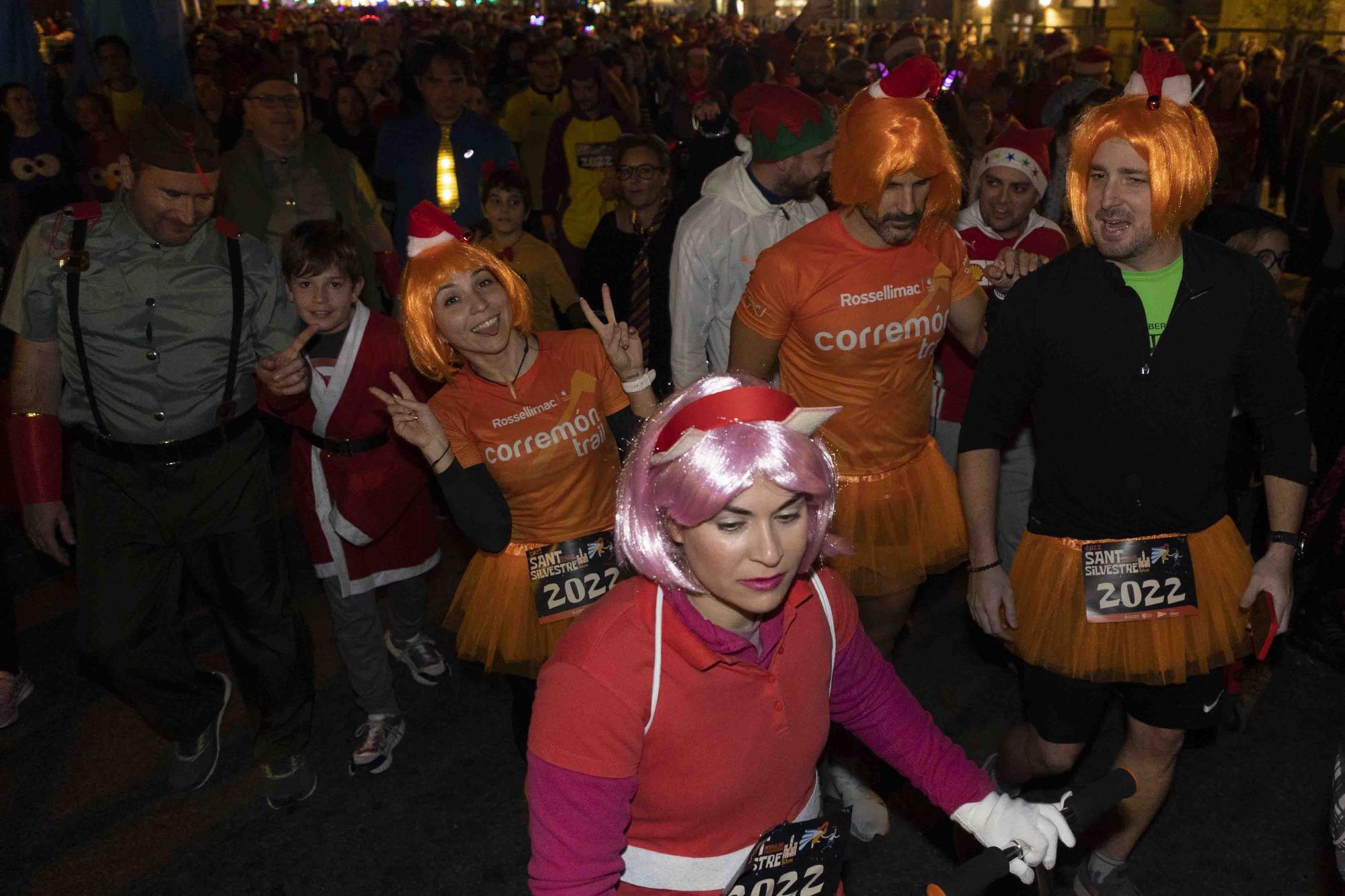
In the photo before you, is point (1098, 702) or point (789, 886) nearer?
point (789, 886)

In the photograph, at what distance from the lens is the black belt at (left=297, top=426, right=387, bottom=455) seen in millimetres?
3734

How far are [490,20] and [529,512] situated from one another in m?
26.5

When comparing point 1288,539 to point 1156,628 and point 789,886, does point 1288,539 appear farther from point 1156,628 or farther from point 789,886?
point 789,886

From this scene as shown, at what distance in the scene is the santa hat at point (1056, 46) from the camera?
455 inches

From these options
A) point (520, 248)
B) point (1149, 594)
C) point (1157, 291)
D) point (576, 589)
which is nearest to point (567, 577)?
point (576, 589)

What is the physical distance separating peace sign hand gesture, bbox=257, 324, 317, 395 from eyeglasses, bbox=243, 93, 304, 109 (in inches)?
97.0

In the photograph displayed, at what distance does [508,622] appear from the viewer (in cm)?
330

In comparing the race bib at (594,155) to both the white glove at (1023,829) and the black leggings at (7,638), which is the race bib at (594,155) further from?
the white glove at (1023,829)

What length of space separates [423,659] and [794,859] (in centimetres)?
292

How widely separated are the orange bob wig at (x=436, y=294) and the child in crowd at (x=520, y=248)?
1.97m

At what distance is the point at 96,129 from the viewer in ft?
26.6

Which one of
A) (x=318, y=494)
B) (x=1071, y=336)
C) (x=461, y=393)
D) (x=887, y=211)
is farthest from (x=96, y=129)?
(x=1071, y=336)

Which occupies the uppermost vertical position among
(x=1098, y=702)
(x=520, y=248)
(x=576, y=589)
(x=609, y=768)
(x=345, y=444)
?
(x=520, y=248)

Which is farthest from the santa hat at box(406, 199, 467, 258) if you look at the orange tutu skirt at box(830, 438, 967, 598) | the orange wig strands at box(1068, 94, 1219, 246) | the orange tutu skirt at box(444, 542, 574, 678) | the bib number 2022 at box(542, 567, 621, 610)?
the orange wig strands at box(1068, 94, 1219, 246)
